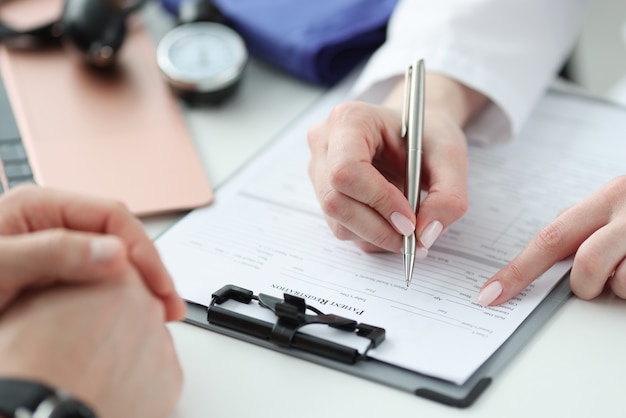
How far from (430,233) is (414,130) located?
0.33 feet

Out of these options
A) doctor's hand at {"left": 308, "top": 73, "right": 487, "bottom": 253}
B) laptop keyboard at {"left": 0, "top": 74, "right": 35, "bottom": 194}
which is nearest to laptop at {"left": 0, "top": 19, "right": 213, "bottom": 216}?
laptop keyboard at {"left": 0, "top": 74, "right": 35, "bottom": 194}

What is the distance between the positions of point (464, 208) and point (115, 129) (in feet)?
1.43

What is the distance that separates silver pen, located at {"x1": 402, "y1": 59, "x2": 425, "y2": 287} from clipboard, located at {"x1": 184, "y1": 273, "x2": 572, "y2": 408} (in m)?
0.10

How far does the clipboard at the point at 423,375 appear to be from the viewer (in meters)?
0.59

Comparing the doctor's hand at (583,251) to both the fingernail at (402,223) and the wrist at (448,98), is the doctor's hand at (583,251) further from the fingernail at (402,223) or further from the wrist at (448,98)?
the wrist at (448,98)

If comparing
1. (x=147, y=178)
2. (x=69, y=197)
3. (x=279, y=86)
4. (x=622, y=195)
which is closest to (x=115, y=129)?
(x=147, y=178)

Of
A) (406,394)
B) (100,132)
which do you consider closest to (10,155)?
(100,132)

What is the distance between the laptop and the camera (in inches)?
33.0

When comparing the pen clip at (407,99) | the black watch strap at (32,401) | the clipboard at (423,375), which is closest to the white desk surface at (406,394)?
the clipboard at (423,375)

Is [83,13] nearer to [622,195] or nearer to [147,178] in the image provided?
[147,178]

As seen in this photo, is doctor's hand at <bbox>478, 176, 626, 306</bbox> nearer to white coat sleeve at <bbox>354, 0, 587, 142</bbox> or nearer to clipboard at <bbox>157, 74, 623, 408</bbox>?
clipboard at <bbox>157, 74, 623, 408</bbox>

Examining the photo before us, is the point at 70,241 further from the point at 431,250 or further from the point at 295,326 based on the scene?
the point at 431,250

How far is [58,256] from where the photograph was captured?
50 centimetres

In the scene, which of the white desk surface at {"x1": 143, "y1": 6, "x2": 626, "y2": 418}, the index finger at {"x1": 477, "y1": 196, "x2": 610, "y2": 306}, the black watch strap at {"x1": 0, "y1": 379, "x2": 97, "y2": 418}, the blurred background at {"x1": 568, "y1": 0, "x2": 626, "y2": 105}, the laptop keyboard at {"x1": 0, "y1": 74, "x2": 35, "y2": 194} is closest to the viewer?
the black watch strap at {"x1": 0, "y1": 379, "x2": 97, "y2": 418}
